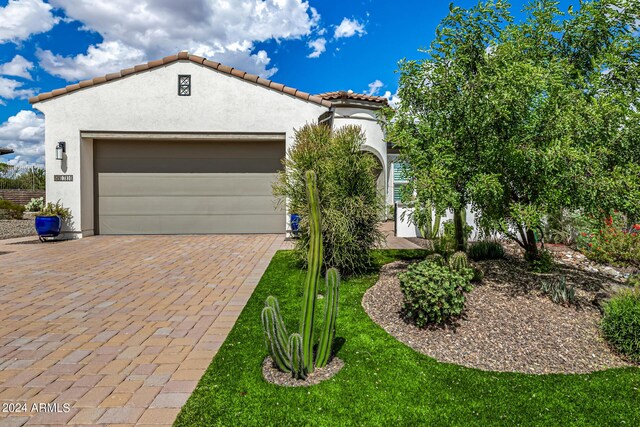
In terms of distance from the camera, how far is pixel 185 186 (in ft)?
39.8

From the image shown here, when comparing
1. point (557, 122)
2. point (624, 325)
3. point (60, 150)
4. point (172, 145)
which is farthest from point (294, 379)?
point (60, 150)

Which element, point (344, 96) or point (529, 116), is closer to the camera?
point (529, 116)

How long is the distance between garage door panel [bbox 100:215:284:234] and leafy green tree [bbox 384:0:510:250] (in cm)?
703

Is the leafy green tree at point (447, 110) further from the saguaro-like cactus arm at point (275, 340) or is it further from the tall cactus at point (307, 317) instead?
the saguaro-like cactus arm at point (275, 340)

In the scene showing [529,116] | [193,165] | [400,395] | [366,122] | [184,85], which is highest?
[184,85]

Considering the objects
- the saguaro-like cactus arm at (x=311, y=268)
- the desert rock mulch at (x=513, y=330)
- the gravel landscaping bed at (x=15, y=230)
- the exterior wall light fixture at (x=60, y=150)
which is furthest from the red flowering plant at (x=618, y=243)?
the gravel landscaping bed at (x=15, y=230)

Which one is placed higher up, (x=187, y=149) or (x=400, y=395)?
(x=187, y=149)

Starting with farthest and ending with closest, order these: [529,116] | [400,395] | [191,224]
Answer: [191,224], [529,116], [400,395]

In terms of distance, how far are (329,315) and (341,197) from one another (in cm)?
345

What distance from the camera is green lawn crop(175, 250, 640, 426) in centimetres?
285

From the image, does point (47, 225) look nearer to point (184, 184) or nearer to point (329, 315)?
point (184, 184)

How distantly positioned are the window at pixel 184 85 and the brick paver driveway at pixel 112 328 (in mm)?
5122

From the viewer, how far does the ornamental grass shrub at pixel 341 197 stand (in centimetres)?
655

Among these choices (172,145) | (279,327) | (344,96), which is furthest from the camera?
(344,96)
